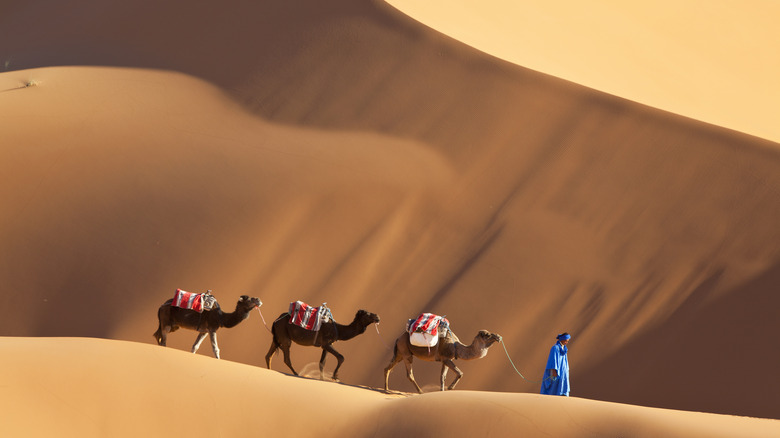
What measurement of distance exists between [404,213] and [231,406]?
840 cm

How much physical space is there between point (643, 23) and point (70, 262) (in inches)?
736

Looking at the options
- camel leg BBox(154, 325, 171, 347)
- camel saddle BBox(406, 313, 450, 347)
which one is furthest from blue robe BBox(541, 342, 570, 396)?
camel leg BBox(154, 325, 171, 347)

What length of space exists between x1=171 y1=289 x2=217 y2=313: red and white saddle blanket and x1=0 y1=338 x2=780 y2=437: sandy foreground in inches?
86.8

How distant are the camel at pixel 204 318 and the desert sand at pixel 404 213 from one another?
240 centimetres

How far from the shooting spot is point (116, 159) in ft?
67.9

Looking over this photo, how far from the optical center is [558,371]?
13836 millimetres

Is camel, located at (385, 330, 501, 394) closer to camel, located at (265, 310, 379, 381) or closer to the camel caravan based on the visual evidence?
the camel caravan

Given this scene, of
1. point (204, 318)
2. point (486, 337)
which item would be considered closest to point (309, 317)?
point (204, 318)

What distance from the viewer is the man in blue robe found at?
45.4 ft

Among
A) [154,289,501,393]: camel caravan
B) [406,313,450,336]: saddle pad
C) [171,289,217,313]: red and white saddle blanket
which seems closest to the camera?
[406,313,450,336]: saddle pad

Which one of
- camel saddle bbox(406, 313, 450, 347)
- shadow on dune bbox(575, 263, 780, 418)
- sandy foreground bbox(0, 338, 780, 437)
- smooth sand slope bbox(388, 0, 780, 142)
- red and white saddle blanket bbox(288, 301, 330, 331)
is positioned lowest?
sandy foreground bbox(0, 338, 780, 437)

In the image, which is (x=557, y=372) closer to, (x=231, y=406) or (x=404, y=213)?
(x=231, y=406)

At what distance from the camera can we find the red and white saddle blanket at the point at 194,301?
15.5 meters

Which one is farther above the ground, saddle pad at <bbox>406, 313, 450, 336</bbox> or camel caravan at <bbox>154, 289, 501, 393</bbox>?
saddle pad at <bbox>406, 313, 450, 336</bbox>
